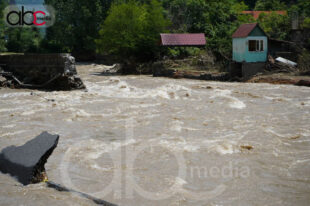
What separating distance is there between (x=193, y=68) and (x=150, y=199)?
2395 centimetres

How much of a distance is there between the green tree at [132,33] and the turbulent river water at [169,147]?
15154mm

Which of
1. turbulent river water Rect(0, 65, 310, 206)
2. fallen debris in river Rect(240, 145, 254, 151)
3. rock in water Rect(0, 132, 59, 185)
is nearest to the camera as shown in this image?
rock in water Rect(0, 132, 59, 185)

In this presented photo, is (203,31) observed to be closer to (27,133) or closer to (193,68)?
(193,68)

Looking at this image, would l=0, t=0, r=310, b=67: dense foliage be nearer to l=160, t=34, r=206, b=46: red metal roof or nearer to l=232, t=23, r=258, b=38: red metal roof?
l=160, t=34, r=206, b=46: red metal roof

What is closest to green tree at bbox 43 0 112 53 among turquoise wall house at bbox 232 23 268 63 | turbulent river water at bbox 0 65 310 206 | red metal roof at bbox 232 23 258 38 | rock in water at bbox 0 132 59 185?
red metal roof at bbox 232 23 258 38

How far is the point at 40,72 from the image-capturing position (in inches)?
875

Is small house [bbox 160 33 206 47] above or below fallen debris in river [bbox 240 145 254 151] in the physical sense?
above

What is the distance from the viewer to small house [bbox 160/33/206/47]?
32.9 m

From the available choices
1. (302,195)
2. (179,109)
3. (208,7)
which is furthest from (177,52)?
(302,195)

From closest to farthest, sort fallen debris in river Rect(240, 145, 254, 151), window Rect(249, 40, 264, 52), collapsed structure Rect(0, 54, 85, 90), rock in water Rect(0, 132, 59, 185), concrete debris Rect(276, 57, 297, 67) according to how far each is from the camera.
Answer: rock in water Rect(0, 132, 59, 185)
fallen debris in river Rect(240, 145, 254, 151)
collapsed structure Rect(0, 54, 85, 90)
concrete debris Rect(276, 57, 297, 67)
window Rect(249, 40, 264, 52)

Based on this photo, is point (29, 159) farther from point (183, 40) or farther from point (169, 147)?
point (183, 40)

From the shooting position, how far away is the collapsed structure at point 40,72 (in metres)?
21.6

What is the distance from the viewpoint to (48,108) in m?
15.6

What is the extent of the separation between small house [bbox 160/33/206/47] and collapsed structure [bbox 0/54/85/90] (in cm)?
1269
